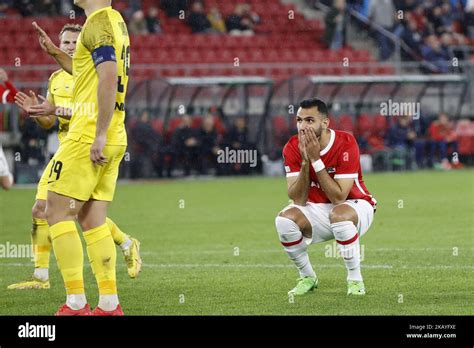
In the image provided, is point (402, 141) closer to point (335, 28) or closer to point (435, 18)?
point (335, 28)

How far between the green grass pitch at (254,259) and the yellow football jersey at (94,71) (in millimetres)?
1431

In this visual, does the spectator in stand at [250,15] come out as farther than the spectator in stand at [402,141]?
Yes

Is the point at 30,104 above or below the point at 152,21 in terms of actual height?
below

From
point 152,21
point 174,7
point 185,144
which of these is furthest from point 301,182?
point 174,7

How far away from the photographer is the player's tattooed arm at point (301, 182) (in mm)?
8812

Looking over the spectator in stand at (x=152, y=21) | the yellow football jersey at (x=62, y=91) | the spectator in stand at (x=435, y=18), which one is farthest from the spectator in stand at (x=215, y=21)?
the yellow football jersey at (x=62, y=91)

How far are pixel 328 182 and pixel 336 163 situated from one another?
21 centimetres

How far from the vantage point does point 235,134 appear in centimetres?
2486

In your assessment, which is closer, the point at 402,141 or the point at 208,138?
the point at 208,138

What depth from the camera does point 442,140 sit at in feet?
89.5

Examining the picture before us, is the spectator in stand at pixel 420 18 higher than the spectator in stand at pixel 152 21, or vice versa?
the spectator in stand at pixel 420 18

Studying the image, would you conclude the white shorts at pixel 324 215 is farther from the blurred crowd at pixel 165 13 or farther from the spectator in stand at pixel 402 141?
the blurred crowd at pixel 165 13
